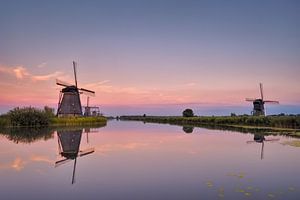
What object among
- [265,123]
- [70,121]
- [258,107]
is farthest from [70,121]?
[258,107]

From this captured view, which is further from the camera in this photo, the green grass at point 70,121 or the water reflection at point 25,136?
the green grass at point 70,121

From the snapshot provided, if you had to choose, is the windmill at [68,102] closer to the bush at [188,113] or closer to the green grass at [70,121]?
the green grass at [70,121]

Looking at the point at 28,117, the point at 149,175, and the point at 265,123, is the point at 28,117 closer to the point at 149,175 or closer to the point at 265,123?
the point at 265,123

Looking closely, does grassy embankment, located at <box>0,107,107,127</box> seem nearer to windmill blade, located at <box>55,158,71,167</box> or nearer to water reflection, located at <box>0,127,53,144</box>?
water reflection, located at <box>0,127,53,144</box>

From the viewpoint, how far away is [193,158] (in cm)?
1380

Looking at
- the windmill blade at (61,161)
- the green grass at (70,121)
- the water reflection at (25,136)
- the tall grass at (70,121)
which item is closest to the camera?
the windmill blade at (61,161)

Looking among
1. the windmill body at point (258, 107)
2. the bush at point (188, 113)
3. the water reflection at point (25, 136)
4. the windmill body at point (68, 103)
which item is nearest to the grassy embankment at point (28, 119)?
the windmill body at point (68, 103)

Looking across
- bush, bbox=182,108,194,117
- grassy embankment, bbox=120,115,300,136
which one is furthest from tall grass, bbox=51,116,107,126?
bush, bbox=182,108,194,117

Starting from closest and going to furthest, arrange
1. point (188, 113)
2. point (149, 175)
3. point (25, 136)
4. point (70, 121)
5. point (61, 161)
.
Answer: point (149, 175), point (61, 161), point (25, 136), point (70, 121), point (188, 113)

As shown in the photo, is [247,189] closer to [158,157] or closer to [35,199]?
[35,199]

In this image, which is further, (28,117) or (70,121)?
(70,121)

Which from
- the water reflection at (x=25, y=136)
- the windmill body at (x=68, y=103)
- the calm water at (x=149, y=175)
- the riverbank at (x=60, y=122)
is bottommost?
the calm water at (x=149, y=175)

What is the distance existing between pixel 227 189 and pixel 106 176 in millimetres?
3794

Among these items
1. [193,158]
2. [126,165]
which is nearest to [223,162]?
[193,158]
